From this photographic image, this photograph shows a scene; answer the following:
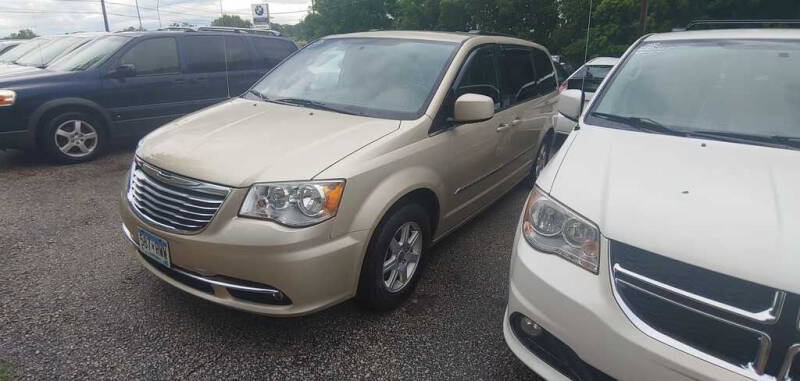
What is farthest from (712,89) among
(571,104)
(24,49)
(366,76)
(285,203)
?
(24,49)

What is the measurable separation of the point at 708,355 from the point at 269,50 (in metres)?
7.08

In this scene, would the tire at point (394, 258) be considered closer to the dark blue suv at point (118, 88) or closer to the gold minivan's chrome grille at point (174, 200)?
the gold minivan's chrome grille at point (174, 200)

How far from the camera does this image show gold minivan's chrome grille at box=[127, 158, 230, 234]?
7.23ft

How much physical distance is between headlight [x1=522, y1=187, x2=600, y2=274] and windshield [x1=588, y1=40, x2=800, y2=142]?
38.6 inches

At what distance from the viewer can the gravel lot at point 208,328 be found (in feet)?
7.38

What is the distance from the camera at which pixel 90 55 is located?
19.4ft

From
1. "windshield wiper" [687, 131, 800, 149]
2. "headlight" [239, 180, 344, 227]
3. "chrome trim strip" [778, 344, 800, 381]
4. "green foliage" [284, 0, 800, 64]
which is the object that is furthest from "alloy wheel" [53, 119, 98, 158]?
"green foliage" [284, 0, 800, 64]

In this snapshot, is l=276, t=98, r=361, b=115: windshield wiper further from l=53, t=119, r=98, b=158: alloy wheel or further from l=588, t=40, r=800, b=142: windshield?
l=53, t=119, r=98, b=158: alloy wheel

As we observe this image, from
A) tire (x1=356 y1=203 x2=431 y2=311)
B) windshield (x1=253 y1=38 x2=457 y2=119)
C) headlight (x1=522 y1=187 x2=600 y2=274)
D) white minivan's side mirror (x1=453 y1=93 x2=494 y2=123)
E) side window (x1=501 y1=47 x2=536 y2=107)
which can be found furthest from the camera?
side window (x1=501 y1=47 x2=536 y2=107)

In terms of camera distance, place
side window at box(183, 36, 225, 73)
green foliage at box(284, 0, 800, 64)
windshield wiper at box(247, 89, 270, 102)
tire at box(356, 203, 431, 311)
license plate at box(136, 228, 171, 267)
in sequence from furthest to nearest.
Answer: green foliage at box(284, 0, 800, 64), side window at box(183, 36, 225, 73), windshield wiper at box(247, 89, 270, 102), tire at box(356, 203, 431, 311), license plate at box(136, 228, 171, 267)

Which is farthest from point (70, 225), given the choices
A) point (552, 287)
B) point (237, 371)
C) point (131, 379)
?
point (552, 287)

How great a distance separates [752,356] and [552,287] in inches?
24.4

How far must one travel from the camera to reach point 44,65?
6.19 metres

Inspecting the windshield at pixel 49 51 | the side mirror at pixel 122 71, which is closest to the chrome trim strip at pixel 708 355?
the side mirror at pixel 122 71
